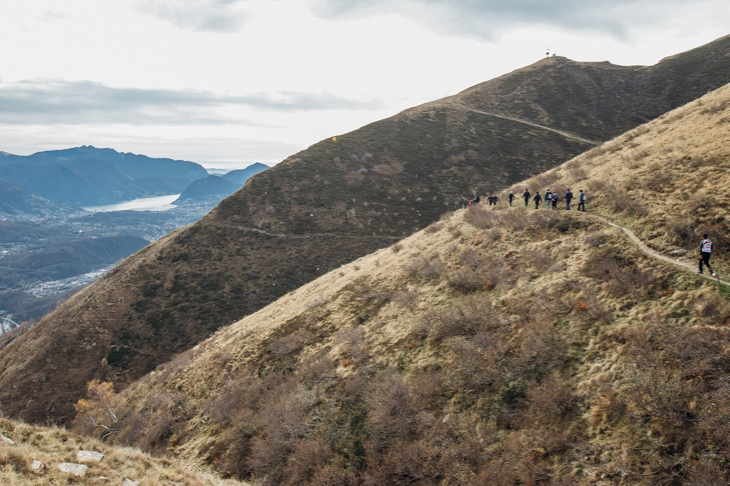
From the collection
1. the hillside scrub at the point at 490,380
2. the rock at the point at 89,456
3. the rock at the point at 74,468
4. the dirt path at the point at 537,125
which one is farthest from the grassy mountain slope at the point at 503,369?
the dirt path at the point at 537,125

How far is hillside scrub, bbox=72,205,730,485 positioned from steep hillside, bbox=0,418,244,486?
9.74 ft

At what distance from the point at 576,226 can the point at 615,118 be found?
3490 inches

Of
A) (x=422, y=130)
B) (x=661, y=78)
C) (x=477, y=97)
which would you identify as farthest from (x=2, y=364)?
(x=661, y=78)

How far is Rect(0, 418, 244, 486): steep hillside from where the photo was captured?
9.02m

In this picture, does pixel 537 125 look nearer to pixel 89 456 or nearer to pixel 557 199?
pixel 557 199

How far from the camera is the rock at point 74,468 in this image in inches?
380

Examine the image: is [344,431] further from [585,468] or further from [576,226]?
[576,226]

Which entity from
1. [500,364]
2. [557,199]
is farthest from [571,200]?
[500,364]

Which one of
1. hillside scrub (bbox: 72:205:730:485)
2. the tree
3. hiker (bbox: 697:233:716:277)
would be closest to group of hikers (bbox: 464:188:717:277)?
hiker (bbox: 697:233:716:277)

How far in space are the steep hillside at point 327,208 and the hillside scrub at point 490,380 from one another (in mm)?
30198

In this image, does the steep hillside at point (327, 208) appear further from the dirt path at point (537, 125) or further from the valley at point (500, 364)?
the valley at point (500, 364)

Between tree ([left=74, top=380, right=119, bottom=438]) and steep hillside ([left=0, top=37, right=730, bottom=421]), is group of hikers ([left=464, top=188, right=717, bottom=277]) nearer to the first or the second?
tree ([left=74, top=380, right=119, bottom=438])

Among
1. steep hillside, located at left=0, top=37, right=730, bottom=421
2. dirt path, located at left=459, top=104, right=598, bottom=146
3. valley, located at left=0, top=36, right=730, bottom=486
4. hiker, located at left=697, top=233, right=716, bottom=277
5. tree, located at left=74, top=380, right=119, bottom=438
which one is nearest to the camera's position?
valley, located at left=0, top=36, right=730, bottom=486

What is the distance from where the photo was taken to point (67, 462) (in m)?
10.2
